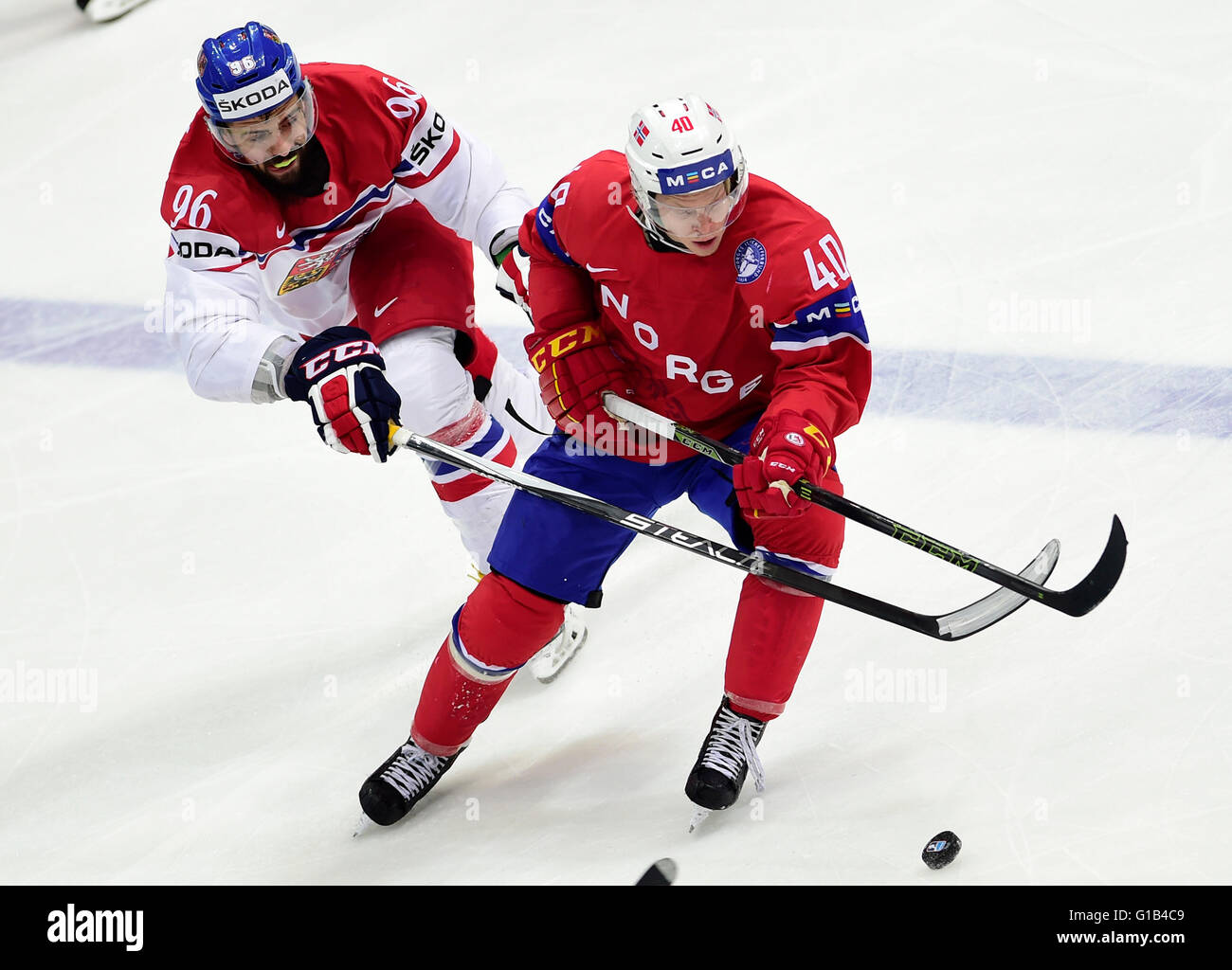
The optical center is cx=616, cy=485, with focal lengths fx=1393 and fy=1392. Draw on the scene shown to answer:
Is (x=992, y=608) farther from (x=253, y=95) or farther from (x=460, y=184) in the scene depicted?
(x=253, y=95)

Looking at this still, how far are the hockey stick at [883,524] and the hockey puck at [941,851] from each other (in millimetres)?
480

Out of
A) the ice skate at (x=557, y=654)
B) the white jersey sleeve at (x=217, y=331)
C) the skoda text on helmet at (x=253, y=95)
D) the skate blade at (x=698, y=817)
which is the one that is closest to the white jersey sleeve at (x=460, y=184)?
the skoda text on helmet at (x=253, y=95)

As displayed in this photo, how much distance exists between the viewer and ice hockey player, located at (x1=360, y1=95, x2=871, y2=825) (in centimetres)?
230

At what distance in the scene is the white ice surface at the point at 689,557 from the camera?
2.61 m

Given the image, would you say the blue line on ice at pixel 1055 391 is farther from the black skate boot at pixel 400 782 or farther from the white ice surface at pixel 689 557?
the black skate boot at pixel 400 782

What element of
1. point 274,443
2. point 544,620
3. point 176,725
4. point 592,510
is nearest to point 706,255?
point 592,510

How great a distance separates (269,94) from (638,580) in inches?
59.0

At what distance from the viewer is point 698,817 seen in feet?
8.57

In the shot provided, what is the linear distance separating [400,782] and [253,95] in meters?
1.37

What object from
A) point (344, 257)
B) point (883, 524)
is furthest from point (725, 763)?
point (344, 257)

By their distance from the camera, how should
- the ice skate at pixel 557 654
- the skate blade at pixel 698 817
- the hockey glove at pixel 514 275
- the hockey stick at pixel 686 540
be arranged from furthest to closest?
the ice skate at pixel 557 654 → the hockey glove at pixel 514 275 → the skate blade at pixel 698 817 → the hockey stick at pixel 686 540

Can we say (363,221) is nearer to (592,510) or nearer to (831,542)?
(592,510)

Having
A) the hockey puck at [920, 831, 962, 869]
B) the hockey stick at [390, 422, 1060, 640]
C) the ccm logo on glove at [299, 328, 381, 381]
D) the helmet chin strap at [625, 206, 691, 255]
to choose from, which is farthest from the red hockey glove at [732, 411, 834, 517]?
the ccm logo on glove at [299, 328, 381, 381]

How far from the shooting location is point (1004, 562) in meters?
3.24
